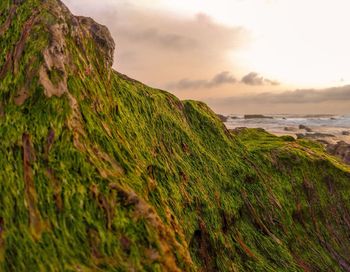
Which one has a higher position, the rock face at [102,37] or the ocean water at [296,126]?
the rock face at [102,37]

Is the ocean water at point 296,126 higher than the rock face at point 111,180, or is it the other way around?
the rock face at point 111,180

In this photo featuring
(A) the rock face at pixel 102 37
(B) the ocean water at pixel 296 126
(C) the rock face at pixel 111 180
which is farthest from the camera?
(B) the ocean water at pixel 296 126

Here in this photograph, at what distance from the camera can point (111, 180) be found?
342cm

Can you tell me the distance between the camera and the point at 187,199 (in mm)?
4836

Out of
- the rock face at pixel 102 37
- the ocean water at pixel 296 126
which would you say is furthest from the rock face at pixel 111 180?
the ocean water at pixel 296 126

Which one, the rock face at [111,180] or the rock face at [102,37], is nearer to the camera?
the rock face at [111,180]

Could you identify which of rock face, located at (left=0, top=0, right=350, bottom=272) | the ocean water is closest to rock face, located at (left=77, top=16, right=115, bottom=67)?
rock face, located at (left=0, top=0, right=350, bottom=272)

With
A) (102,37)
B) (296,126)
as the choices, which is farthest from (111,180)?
(296,126)

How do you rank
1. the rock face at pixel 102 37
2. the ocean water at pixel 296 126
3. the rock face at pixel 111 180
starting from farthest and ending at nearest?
the ocean water at pixel 296 126 → the rock face at pixel 102 37 → the rock face at pixel 111 180

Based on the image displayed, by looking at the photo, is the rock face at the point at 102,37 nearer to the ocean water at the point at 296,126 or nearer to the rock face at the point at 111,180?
the rock face at the point at 111,180

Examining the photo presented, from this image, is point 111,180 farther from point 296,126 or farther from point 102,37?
point 296,126

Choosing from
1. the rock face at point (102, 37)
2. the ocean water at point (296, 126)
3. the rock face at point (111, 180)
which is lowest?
the ocean water at point (296, 126)

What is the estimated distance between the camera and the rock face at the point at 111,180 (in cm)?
308

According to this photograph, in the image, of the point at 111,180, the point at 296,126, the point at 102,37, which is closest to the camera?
the point at 111,180
